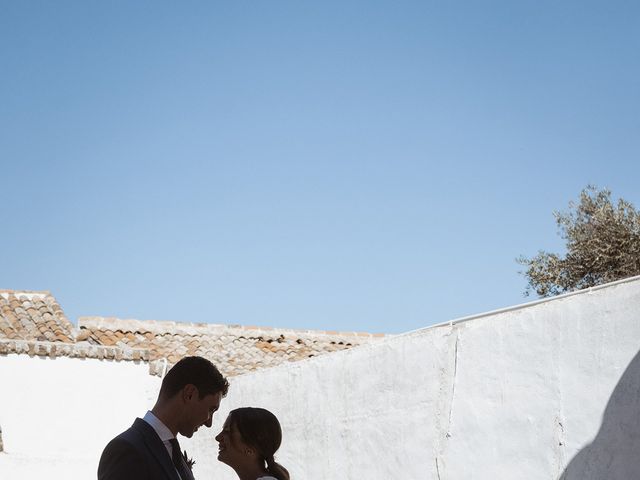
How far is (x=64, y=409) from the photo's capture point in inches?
494

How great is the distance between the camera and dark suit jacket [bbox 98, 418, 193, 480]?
9.74 feet

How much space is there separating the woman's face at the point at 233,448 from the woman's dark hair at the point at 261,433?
0.7 inches

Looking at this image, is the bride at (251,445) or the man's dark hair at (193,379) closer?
the man's dark hair at (193,379)

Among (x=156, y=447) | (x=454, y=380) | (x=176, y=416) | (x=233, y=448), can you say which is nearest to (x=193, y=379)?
(x=176, y=416)

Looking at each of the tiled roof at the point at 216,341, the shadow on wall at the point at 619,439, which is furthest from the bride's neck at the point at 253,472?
the tiled roof at the point at 216,341

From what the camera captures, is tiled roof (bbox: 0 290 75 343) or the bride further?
tiled roof (bbox: 0 290 75 343)

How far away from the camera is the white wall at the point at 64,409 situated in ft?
39.7

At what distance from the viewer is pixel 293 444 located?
792 cm

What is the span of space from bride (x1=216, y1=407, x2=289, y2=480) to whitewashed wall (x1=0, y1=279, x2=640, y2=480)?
73.3 inches

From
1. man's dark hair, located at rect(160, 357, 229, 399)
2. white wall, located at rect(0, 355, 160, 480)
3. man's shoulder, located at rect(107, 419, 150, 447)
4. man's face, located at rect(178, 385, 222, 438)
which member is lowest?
man's shoulder, located at rect(107, 419, 150, 447)

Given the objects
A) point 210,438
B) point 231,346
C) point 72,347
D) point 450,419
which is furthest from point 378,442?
point 231,346

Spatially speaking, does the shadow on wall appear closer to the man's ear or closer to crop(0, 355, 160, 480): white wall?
the man's ear

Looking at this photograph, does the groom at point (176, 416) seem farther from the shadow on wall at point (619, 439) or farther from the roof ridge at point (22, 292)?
the roof ridge at point (22, 292)

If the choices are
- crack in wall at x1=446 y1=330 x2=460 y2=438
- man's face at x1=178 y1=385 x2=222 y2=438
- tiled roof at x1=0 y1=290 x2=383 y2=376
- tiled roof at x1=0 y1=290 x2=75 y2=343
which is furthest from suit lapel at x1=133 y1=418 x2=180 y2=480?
tiled roof at x1=0 y1=290 x2=75 y2=343
